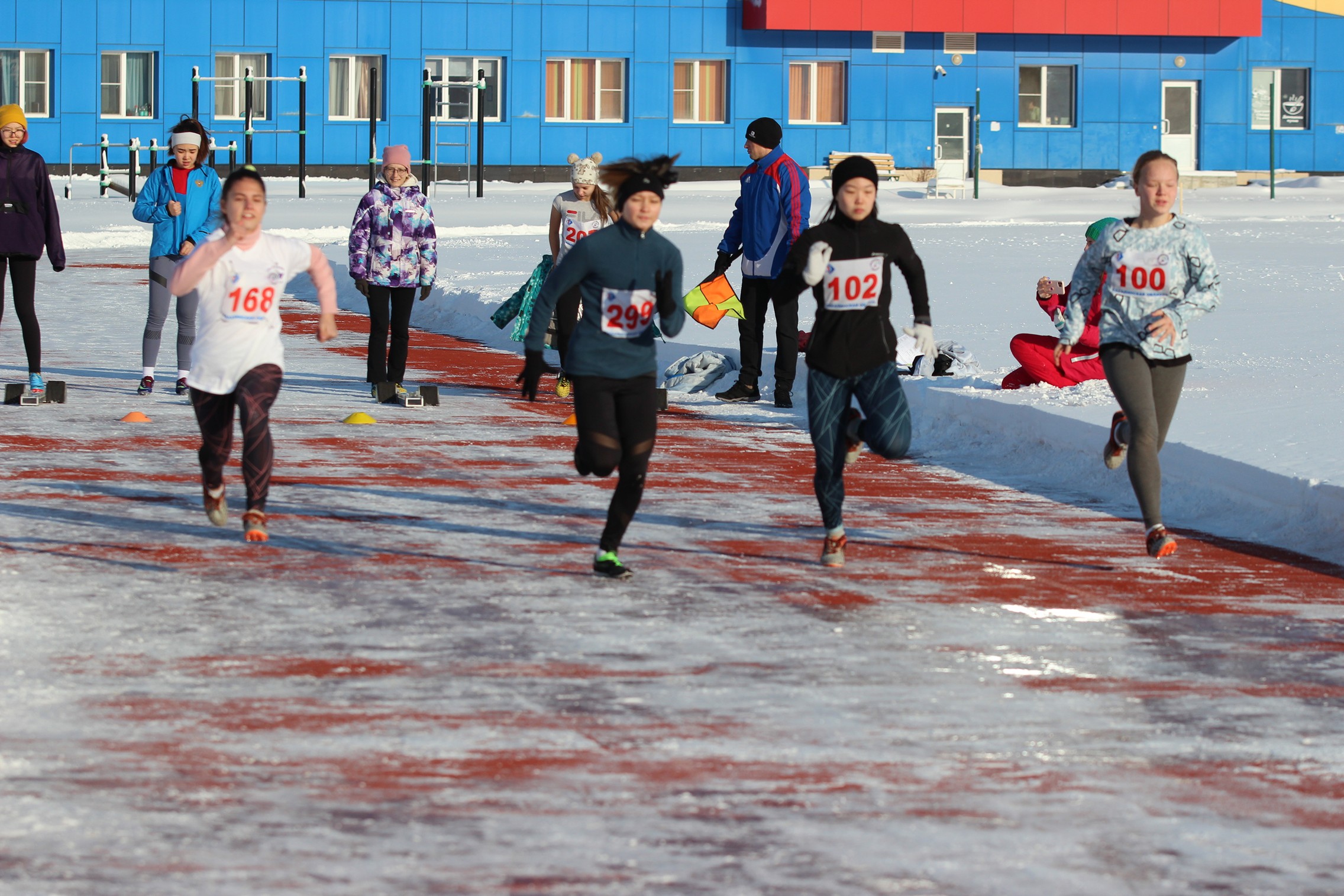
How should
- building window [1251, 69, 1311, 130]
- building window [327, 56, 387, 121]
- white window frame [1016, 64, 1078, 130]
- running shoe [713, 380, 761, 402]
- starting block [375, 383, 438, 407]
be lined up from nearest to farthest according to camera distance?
starting block [375, 383, 438, 407] → running shoe [713, 380, 761, 402] → building window [327, 56, 387, 121] → white window frame [1016, 64, 1078, 130] → building window [1251, 69, 1311, 130]

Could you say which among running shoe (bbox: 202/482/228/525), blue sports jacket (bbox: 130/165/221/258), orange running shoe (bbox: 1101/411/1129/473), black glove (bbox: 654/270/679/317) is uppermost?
blue sports jacket (bbox: 130/165/221/258)

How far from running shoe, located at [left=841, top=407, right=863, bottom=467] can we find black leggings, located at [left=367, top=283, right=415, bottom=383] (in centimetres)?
538

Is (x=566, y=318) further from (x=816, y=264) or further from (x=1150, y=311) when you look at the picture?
(x=1150, y=311)

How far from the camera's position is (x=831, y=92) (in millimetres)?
52938

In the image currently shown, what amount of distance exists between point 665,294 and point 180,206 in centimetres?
579

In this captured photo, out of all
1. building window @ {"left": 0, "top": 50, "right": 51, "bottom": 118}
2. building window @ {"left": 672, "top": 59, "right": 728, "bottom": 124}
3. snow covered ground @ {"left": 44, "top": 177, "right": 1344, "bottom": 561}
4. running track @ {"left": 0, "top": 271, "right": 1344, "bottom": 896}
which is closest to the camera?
running track @ {"left": 0, "top": 271, "right": 1344, "bottom": 896}

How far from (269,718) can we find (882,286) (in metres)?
3.43

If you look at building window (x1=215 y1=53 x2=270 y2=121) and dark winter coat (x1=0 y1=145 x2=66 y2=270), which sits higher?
building window (x1=215 y1=53 x2=270 y2=121)

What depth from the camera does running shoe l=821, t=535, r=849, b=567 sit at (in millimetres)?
8016

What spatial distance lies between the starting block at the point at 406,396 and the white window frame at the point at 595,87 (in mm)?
38267

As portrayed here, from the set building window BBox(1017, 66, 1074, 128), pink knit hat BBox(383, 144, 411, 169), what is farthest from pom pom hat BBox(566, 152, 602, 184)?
building window BBox(1017, 66, 1074, 128)

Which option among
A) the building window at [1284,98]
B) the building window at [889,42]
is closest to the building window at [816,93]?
the building window at [889,42]

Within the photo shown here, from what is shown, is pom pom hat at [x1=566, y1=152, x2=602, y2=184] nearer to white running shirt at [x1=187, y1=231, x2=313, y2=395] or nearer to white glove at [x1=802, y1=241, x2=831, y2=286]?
white running shirt at [x1=187, y1=231, x2=313, y2=395]

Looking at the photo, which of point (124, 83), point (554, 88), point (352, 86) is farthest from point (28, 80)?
point (554, 88)
